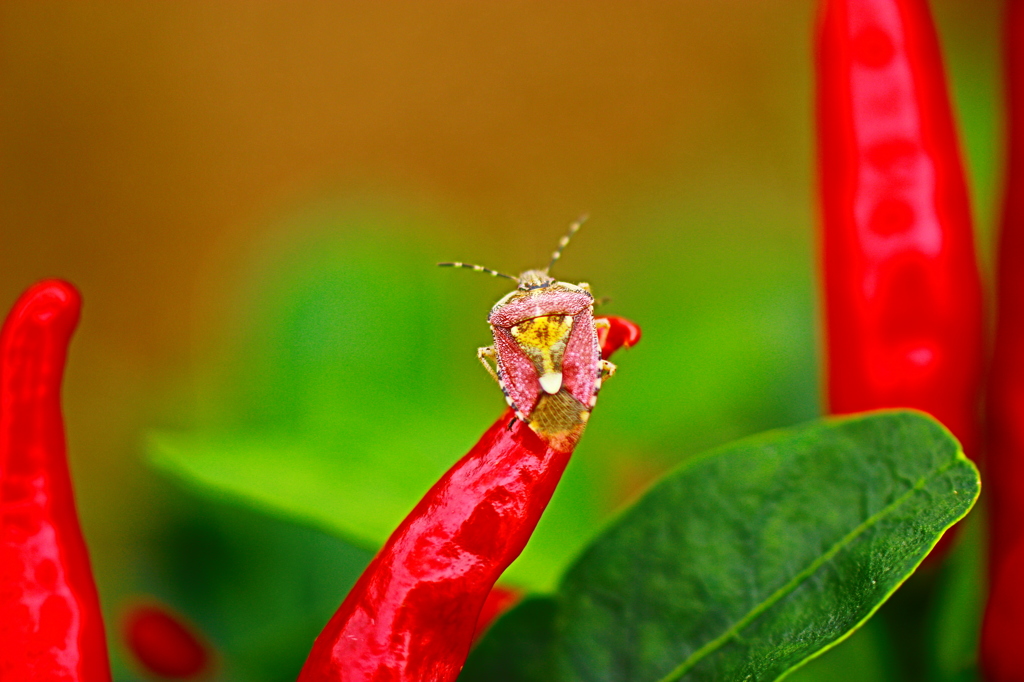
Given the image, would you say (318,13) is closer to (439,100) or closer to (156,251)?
(439,100)

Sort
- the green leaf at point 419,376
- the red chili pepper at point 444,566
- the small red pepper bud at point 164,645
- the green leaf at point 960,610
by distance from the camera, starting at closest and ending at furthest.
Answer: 1. the red chili pepper at point 444,566
2. the green leaf at point 960,610
3. the small red pepper bud at point 164,645
4. the green leaf at point 419,376

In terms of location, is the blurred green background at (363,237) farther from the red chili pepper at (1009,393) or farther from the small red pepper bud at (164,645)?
the red chili pepper at (1009,393)

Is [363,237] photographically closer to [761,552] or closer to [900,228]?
[900,228]

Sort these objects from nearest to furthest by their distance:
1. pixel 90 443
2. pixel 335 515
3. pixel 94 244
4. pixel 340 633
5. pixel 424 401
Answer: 1. pixel 340 633
2. pixel 335 515
3. pixel 424 401
4. pixel 90 443
5. pixel 94 244

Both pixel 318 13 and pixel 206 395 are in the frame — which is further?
pixel 318 13

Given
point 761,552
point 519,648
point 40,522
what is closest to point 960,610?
point 761,552

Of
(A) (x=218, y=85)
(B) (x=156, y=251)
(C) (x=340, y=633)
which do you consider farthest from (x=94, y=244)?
(C) (x=340, y=633)

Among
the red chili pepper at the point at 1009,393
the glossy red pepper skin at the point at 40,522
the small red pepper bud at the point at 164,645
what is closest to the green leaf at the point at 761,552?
the red chili pepper at the point at 1009,393

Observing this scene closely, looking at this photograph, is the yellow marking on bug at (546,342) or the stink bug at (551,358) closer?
the stink bug at (551,358)
